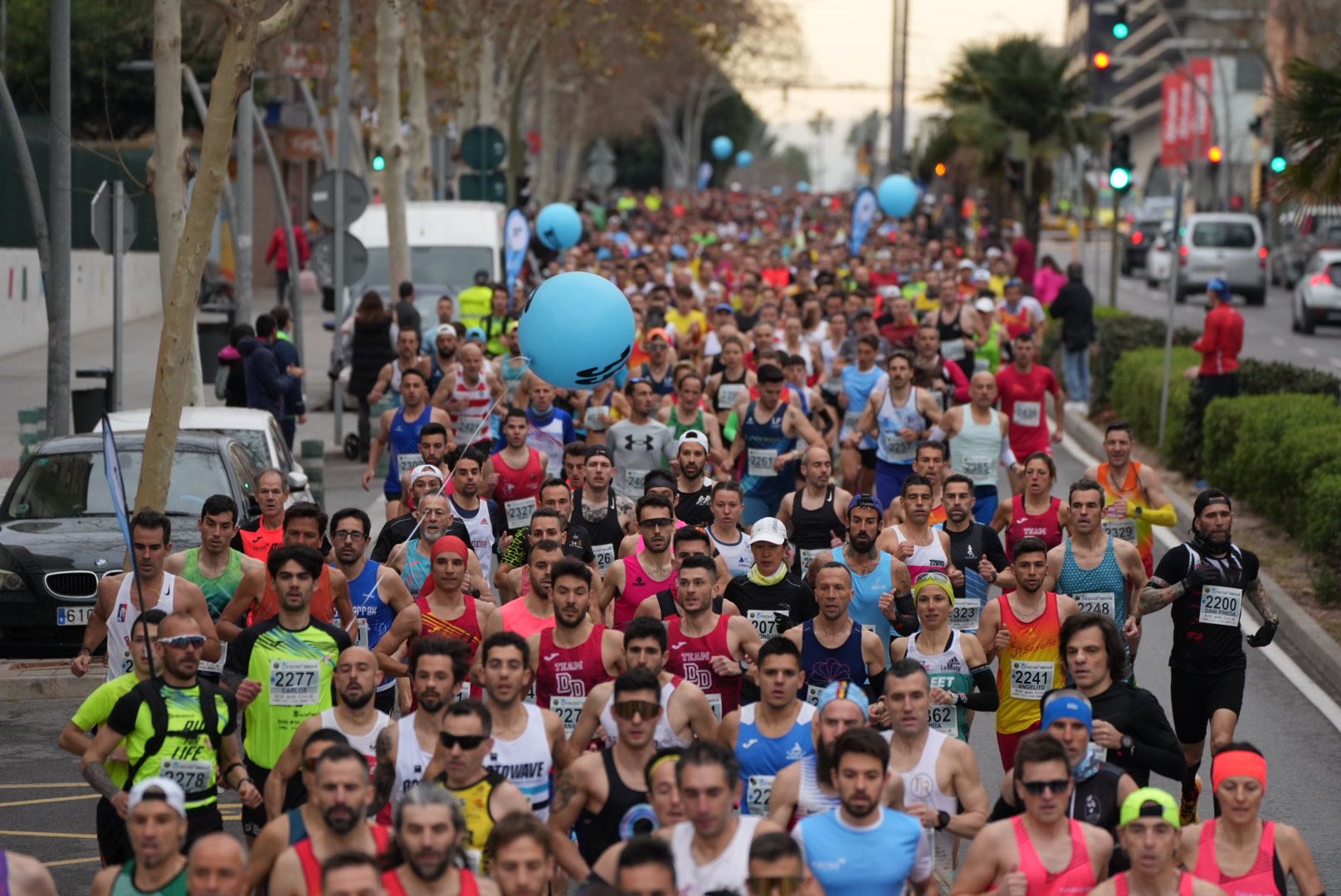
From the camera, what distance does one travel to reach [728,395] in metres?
15.8

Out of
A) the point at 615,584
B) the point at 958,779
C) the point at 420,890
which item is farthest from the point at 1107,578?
the point at 420,890

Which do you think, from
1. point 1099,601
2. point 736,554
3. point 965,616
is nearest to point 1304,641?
point 1099,601

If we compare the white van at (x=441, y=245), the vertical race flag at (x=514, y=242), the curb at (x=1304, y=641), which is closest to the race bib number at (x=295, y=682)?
the curb at (x=1304, y=641)

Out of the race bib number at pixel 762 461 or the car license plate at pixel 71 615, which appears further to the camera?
the race bib number at pixel 762 461

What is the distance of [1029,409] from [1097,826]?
27.9ft

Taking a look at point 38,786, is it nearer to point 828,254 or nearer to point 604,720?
point 604,720

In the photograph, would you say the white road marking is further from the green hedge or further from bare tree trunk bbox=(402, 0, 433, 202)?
bare tree trunk bbox=(402, 0, 433, 202)

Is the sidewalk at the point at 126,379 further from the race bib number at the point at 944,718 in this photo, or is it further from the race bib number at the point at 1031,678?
the race bib number at the point at 944,718

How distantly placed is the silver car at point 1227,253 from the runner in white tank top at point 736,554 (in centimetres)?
3679

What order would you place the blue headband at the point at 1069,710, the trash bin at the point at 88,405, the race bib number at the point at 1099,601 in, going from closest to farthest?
the blue headband at the point at 1069,710 → the race bib number at the point at 1099,601 → the trash bin at the point at 88,405

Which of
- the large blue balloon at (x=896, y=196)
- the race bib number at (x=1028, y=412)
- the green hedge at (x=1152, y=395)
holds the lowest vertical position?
the green hedge at (x=1152, y=395)

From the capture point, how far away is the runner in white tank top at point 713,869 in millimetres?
6398

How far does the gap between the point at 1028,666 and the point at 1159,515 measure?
2.83 metres

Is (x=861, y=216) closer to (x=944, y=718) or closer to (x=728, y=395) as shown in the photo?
(x=728, y=395)
